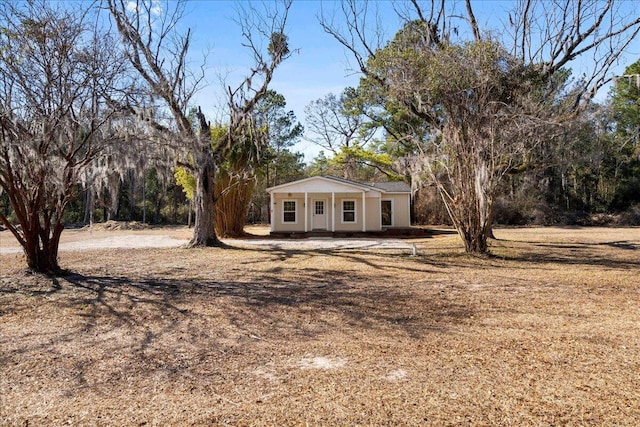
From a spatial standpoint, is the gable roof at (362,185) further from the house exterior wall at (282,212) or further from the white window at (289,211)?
the white window at (289,211)

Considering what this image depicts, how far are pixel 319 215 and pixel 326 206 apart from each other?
573mm

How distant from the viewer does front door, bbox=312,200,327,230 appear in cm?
2175

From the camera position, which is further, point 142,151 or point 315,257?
point 315,257

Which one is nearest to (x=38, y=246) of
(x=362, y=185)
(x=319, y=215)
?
(x=319, y=215)

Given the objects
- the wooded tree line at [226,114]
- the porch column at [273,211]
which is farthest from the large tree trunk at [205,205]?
the porch column at [273,211]

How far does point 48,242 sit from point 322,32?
34.3ft

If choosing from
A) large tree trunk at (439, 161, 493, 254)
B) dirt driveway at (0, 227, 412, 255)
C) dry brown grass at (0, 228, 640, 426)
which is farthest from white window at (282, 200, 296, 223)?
dry brown grass at (0, 228, 640, 426)

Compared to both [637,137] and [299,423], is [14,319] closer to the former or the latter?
[299,423]

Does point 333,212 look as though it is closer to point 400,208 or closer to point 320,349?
point 400,208

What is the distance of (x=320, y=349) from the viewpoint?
3967 mm

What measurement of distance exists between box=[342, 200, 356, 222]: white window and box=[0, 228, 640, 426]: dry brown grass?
13848 millimetres

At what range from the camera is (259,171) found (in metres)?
21.4

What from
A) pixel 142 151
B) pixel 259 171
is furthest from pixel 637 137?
pixel 142 151

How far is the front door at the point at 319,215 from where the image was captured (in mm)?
21750
